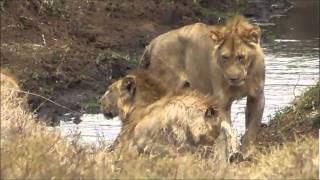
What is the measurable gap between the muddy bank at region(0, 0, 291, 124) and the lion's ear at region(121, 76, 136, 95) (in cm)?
439

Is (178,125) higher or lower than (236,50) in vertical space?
lower

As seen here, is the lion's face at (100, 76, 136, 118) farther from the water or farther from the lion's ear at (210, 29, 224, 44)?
the lion's ear at (210, 29, 224, 44)

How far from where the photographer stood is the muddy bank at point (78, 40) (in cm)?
1722

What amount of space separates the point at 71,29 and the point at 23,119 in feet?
42.1

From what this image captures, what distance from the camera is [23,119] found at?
887 centimetres

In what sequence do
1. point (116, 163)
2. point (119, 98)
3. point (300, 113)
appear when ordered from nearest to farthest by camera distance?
point (116, 163), point (119, 98), point (300, 113)

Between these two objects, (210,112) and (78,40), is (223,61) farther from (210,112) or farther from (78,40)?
(78,40)

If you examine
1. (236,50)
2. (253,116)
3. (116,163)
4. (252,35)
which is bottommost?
(116,163)

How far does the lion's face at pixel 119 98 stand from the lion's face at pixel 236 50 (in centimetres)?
160

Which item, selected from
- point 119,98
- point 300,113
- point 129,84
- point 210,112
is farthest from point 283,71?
point 210,112

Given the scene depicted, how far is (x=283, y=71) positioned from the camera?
18.7 meters

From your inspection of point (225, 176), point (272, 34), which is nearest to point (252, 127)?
point (225, 176)

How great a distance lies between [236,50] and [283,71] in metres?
8.02

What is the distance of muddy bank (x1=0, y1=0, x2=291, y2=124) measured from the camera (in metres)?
17.2
